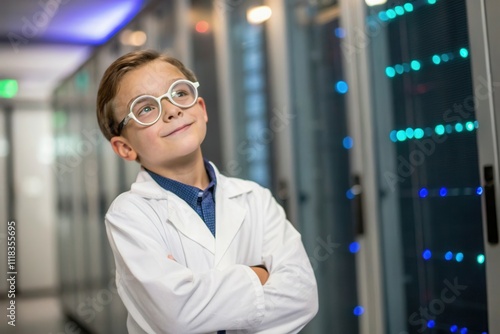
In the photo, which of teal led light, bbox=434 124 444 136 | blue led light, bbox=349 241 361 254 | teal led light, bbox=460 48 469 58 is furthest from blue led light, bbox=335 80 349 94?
blue led light, bbox=349 241 361 254

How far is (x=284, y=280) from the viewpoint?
4.52 ft

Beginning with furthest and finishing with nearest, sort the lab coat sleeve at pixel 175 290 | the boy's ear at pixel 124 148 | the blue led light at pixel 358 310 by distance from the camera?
1. the blue led light at pixel 358 310
2. the boy's ear at pixel 124 148
3. the lab coat sleeve at pixel 175 290

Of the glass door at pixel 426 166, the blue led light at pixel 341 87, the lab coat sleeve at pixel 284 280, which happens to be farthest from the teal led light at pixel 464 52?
the lab coat sleeve at pixel 284 280

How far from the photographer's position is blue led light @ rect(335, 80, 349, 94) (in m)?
Answer: 3.05

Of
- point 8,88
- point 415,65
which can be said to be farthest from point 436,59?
point 8,88

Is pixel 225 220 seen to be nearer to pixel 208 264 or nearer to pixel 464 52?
pixel 208 264

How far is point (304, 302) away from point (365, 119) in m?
1.70

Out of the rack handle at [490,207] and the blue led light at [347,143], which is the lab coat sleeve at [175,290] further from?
the blue led light at [347,143]

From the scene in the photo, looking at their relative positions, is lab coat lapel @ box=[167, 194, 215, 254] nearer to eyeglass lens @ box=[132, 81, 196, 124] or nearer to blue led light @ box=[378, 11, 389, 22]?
eyeglass lens @ box=[132, 81, 196, 124]

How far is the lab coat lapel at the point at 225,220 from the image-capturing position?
1.41m

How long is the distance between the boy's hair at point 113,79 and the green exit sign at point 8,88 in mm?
5190

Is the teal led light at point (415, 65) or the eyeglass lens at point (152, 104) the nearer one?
the eyeglass lens at point (152, 104)

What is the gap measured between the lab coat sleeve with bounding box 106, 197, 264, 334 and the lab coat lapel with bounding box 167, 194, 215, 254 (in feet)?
0.24

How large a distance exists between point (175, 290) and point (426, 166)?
1734mm
